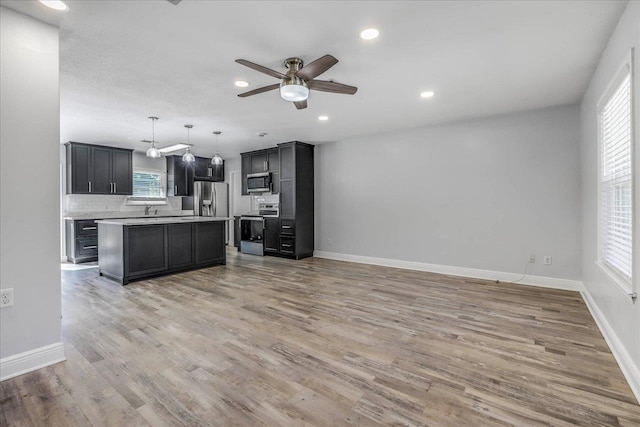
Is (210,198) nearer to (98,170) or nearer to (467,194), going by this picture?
(98,170)

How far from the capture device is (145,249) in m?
4.75

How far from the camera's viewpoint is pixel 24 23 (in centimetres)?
213

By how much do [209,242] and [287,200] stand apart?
185 cm

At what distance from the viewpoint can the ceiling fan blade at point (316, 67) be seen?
2393 mm

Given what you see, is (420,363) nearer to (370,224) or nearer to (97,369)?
(97,369)

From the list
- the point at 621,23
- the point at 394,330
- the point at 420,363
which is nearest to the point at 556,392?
the point at 420,363

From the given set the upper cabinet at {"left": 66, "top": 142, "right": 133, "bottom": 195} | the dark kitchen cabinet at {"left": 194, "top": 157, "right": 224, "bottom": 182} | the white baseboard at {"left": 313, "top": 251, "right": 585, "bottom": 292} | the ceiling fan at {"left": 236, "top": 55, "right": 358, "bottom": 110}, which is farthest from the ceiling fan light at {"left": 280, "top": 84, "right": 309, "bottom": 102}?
the dark kitchen cabinet at {"left": 194, "top": 157, "right": 224, "bottom": 182}

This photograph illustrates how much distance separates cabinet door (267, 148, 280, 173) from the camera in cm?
687

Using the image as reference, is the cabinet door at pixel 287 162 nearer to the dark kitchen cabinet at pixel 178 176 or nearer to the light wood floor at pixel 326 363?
the dark kitchen cabinet at pixel 178 176

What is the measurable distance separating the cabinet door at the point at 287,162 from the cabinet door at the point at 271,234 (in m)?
1.03

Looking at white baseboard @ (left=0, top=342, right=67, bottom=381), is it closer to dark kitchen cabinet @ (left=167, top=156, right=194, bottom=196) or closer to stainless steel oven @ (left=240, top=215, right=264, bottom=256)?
stainless steel oven @ (left=240, top=215, right=264, bottom=256)

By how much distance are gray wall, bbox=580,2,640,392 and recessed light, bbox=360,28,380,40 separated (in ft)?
5.24

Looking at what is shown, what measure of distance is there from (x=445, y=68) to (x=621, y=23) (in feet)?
4.09

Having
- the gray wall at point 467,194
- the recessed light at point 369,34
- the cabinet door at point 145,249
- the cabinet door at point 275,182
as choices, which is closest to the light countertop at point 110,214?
the cabinet door at point 145,249
